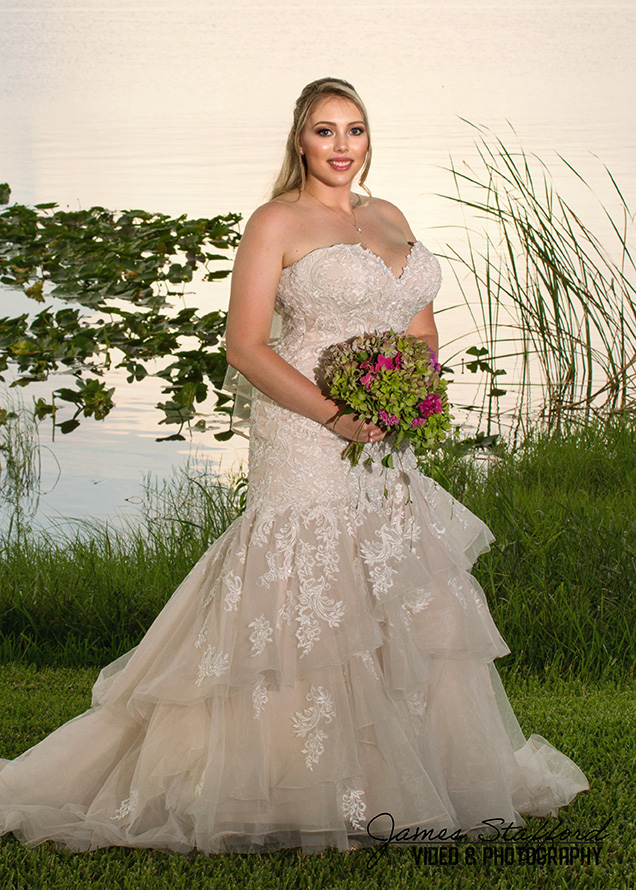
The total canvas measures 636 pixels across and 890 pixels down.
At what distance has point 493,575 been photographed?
4480mm

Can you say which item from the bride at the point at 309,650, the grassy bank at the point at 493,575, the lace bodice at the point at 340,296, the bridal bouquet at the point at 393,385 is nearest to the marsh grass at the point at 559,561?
the grassy bank at the point at 493,575

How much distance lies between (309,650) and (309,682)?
96 millimetres

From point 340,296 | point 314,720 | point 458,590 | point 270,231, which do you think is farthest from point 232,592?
point 270,231

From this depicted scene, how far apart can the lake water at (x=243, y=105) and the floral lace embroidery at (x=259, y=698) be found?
311 cm

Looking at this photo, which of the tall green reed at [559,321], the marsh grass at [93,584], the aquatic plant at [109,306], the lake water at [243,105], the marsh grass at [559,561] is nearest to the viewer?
the marsh grass at [559,561]

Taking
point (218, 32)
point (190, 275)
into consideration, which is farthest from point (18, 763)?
point (218, 32)

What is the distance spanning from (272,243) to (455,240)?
6.64 m

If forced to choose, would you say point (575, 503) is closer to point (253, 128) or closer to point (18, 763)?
point (18, 763)

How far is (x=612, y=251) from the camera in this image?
9078mm

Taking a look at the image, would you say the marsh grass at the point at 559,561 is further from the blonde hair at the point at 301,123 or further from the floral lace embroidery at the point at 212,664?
the floral lace embroidery at the point at 212,664

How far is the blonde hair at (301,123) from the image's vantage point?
3127 millimetres

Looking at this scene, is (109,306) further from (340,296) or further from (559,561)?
(340,296)

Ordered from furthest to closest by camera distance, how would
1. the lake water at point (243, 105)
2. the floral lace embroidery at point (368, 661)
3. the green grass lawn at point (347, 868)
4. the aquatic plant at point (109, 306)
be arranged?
the lake water at point (243, 105), the aquatic plant at point (109, 306), the floral lace embroidery at point (368, 661), the green grass lawn at point (347, 868)

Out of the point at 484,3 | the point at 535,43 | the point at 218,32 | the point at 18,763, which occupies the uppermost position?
the point at 484,3
